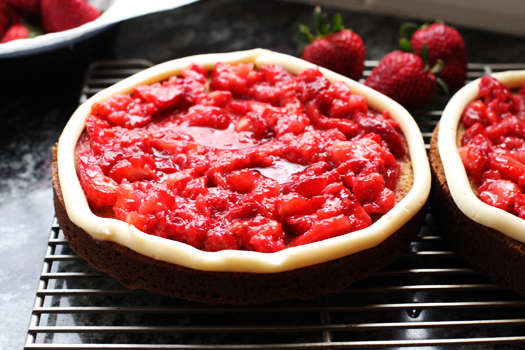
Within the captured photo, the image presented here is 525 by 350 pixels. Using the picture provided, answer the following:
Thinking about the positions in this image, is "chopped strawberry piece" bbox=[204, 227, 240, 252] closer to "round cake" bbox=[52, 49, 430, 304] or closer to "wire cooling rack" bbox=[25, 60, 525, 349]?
"round cake" bbox=[52, 49, 430, 304]

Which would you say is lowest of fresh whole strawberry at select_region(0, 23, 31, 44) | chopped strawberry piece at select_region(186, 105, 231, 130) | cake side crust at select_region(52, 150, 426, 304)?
cake side crust at select_region(52, 150, 426, 304)

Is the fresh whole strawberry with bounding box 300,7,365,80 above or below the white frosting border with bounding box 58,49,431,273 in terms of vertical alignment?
above

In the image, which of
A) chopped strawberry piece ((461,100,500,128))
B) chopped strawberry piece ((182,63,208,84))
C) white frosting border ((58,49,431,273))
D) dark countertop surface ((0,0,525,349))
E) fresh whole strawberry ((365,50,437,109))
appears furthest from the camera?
fresh whole strawberry ((365,50,437,109))

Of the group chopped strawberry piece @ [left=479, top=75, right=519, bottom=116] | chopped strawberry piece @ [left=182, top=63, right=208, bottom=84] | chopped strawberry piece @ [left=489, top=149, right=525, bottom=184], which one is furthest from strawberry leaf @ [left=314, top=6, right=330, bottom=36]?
chopped strawberry piece @ [left=489, top=149, right=525, bottom=184]

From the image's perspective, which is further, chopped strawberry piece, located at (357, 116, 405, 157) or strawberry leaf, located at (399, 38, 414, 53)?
strawberry leaf, located at (399, 38, 414, 53)

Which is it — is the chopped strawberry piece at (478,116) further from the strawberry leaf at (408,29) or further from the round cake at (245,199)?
the strawberry leaf at (408,29)

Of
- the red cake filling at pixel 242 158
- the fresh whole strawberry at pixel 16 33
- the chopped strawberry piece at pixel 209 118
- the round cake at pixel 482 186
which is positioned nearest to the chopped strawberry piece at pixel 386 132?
the red cake filling at pixel 242 158

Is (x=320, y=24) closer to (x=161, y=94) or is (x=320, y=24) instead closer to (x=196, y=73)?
(x=196, y=73)

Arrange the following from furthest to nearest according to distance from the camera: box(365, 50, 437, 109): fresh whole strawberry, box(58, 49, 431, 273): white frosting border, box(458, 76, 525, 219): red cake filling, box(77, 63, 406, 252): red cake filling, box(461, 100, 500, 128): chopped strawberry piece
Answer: box(365, 50, 437, 109): fresh whole strawberry → box(461, 100, 500, 128): chopped strawberry piece → box(458, 76, 525, 219): red cake filling → box(77, 63, 406, 252): red cake filling → box(58, 49, 431, 273): white frosting border
